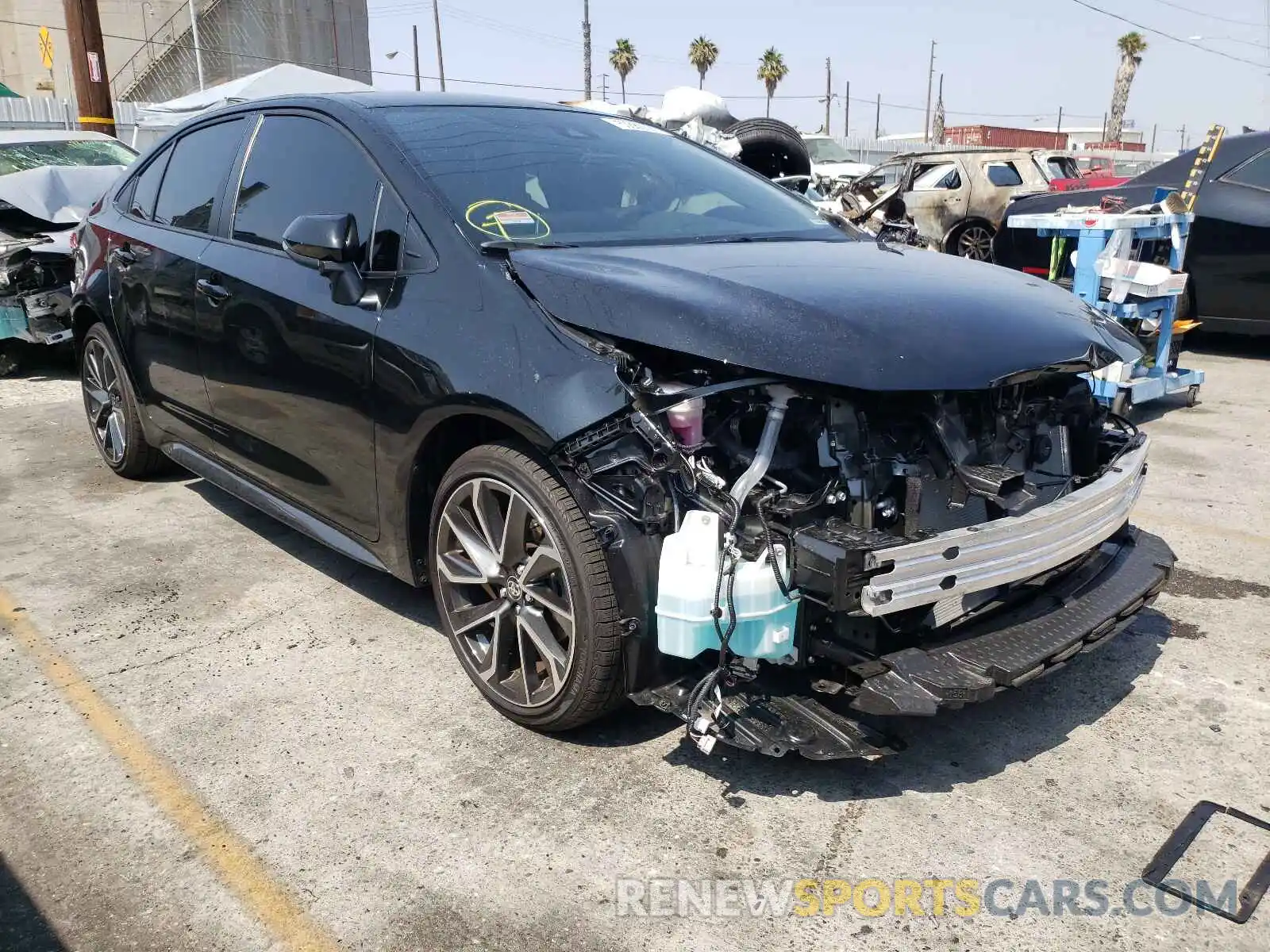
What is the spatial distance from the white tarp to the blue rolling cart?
37.2 feet

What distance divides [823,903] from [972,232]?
11.1 m

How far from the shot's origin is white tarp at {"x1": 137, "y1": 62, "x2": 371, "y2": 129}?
15.6 metres

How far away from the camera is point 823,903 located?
220 cm

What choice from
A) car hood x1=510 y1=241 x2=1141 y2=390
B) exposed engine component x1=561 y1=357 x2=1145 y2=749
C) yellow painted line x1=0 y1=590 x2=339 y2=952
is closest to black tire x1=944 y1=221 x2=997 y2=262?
car hood x1=510 y1=241 x2=1141 y2=390

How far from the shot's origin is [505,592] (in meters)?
2.80

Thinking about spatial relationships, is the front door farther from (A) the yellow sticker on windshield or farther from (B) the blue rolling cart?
(A) the yellow sticker on windshield

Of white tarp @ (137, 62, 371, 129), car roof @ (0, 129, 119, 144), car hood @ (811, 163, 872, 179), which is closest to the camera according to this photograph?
car roof @ (0, 129, 119, 144)

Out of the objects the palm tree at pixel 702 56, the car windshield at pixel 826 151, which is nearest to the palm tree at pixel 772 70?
the palm tree at pixel 702 56

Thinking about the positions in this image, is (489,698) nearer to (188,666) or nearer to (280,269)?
(188,666)

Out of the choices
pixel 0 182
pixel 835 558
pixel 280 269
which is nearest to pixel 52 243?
pixel 0 182

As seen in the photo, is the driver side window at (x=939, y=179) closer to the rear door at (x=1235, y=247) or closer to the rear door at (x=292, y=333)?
the rear door at (x=1235, y=247)

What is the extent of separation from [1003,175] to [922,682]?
36.2ft

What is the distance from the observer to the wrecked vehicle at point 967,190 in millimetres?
11711

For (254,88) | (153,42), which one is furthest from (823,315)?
(153,42)
